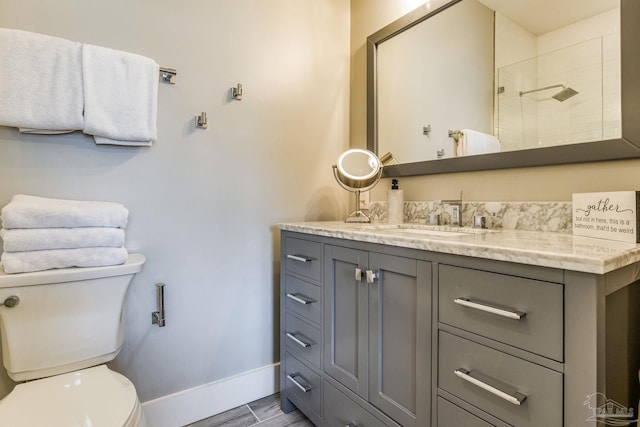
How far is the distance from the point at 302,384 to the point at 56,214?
1.18 meters

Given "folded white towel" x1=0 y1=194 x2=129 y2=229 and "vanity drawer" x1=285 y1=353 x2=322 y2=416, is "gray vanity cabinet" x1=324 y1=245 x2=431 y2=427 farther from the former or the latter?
"folded white towel" x1=0 y1=194 x2=129 y2=229

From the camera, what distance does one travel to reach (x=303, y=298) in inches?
56.9

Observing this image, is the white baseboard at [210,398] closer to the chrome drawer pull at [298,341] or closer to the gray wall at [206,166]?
the gray wall at [206,166]

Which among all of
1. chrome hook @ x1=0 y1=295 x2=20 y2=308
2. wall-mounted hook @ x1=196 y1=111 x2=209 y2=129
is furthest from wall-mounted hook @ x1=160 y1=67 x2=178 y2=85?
chrome hook @ x1=0 y1=295 x2=20 y2=308

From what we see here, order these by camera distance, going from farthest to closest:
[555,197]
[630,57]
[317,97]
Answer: [317,97] → [555,197] → [630,57]

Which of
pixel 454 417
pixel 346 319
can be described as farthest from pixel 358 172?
pixel 454 417

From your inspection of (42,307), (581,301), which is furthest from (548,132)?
(42,307)

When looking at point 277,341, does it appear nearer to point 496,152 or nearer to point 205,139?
point 205,139

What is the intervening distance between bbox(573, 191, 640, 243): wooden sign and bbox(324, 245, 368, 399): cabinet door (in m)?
0.70

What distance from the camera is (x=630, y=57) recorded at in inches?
39.7

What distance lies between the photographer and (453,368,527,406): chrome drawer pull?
71cm

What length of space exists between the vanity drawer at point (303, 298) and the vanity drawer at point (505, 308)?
1.97 ft

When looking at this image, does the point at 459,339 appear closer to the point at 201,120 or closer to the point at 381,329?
the point at 381,329

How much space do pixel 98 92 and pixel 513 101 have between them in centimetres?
164
